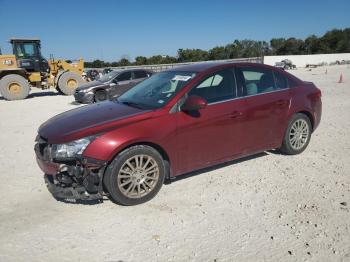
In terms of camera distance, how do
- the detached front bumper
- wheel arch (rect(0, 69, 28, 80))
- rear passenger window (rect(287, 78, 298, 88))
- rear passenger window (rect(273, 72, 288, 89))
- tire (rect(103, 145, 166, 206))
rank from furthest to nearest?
wheel arch (rect(0, 69, 28, 80))
rear passenger window (rect(287, 78, 298, 88))
rear passenger window (rect(273, 72, 288, 89))
tire (rect(103, 145, 166, 206))
the detached front bumper

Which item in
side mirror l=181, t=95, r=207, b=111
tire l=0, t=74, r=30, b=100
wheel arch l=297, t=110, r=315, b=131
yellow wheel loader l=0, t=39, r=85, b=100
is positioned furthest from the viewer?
yellow wheel loader l=0, t=39, r=85, b=100

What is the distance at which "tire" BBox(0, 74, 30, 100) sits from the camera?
17.5 meters

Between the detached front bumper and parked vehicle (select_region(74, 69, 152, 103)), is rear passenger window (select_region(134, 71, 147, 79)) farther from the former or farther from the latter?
the detached front bumper

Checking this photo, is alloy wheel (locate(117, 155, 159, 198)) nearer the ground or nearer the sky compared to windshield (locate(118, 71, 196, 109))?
nearer the ground

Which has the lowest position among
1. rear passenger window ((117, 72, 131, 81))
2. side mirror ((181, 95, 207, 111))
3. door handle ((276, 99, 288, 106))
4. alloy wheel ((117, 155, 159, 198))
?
alloy wheel ((117, 155, 159, 198))

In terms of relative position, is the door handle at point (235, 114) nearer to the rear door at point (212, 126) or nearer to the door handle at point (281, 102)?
the rear door at point (212, 126)

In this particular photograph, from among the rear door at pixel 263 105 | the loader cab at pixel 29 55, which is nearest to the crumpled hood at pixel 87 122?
the rear door at pixel 263 105

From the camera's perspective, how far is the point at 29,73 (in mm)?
18875

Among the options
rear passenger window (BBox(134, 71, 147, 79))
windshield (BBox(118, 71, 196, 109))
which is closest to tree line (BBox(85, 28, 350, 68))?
rear passenger window (BBox(134, 71, 147, 79))

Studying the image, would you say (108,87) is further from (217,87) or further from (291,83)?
(217,87)

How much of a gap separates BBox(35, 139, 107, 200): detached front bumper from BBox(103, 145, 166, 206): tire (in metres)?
0.12

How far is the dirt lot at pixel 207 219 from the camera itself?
307 cm

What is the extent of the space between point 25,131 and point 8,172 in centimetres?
357

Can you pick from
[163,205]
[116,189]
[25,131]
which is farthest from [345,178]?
[25,131]
